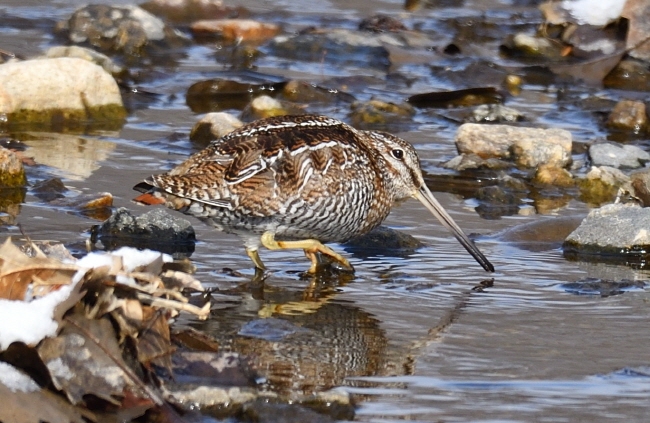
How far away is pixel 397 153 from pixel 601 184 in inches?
87.9

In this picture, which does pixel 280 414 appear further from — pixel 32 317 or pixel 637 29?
pixel 637 29

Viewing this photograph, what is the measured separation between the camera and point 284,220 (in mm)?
6352

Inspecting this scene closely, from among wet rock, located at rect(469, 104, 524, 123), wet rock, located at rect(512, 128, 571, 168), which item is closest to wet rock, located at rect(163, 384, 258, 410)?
wet rock, located at rect(512, 128, 571, 168)

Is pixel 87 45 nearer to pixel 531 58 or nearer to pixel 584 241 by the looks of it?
pixel 531 58

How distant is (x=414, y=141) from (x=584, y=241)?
3.34 m

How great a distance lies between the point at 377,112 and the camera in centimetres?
1066

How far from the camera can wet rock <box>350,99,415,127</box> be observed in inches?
416

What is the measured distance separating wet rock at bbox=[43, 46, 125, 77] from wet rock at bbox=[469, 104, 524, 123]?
3.51 metres

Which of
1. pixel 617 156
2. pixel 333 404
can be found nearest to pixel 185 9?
pixel 617 156

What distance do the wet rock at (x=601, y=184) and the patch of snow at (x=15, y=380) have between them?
534 cm

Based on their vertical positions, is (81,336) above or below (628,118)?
above

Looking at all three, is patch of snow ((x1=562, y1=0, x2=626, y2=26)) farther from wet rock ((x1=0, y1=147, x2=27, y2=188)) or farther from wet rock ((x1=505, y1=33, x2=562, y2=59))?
wet rock ((x1=0, y1=147, x2=27, y2=188))

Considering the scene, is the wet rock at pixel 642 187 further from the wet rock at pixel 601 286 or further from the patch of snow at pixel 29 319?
the patch of snow at pixel 29 319

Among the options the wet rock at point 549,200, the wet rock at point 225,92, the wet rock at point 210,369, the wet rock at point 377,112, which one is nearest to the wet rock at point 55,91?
the wet rock at point 225,92
